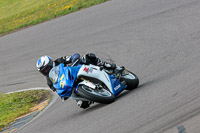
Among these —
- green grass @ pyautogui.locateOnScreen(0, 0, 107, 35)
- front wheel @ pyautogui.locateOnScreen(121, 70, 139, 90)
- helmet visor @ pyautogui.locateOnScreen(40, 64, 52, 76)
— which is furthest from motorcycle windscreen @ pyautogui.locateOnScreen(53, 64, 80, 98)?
green grass @ pyautogui.locateOnScreen(0, 0, 107, 35)

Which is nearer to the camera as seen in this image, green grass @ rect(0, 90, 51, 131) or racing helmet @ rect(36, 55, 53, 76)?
racing helmet @ rect(36, 55, 53, 76)

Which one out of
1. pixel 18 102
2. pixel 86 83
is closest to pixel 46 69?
pixel 86 83

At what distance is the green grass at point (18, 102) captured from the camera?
10555mm

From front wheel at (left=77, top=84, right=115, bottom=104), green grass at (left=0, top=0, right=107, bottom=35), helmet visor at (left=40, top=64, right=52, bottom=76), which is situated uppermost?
green grass at (left=0, top=0, right=107, bottom=35)

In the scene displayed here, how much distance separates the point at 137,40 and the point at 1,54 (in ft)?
19.9

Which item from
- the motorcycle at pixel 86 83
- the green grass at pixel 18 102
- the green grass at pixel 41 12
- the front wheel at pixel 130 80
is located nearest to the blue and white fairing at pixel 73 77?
the motorcycle at pixel 86 83

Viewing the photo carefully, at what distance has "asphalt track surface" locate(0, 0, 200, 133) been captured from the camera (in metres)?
6.55

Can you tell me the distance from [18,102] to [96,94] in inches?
184

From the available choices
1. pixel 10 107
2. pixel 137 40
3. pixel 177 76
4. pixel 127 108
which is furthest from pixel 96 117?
pixel 137 40

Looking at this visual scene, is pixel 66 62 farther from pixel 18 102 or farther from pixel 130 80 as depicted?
pixel 18 102

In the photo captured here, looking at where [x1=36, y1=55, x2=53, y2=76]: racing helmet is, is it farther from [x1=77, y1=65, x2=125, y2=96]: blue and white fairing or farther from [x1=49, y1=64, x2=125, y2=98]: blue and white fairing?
Answer: [x1=77, y1=65, x2=125, y2=96]: blue and white fairing

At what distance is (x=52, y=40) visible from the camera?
610 inches

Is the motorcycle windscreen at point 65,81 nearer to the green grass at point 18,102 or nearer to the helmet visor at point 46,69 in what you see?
the helmet visor at point 46,69

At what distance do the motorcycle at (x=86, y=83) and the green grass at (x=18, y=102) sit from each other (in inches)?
118
